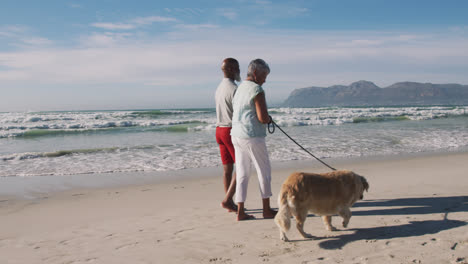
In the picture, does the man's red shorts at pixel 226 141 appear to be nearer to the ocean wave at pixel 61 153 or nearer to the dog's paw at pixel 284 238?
the dog's paw at pixel 284 238

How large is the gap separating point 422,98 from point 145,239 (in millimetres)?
86520

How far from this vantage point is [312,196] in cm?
301

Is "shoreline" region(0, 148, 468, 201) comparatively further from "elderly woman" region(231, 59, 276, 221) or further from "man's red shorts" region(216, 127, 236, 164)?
"elderly woman" region(231, 59, 276, 221)

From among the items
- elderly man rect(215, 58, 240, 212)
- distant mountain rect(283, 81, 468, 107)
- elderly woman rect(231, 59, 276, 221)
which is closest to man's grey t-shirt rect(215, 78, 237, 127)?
elderly man rect(215, 58, 240, 212)

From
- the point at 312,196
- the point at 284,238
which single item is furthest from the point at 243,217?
the point at 312,196

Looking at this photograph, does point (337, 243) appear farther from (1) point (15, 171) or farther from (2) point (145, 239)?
(1) point (15, 171)

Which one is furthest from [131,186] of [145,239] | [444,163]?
[444,163]

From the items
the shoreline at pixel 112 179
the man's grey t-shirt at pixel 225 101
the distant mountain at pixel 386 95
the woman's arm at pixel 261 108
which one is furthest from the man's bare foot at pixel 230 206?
the distant mountain at pixel 386 95

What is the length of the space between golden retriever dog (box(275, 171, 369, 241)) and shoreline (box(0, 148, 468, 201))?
3740 millimetres

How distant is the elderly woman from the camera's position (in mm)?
3404

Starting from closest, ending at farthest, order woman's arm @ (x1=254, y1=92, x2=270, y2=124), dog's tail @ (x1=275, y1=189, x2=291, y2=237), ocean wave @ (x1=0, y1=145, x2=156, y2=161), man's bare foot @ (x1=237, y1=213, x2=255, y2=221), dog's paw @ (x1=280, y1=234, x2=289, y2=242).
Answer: dog's tail @ (x1=275, y1=189, x2=291, y2=237)
dog's paw @ (x1=280, y1=234, x2=289, y2=242)
woman's arm @ (x1=254, y1=92, x2=270, y2=124)
man's bare foot @ (x1=237, y1=213, x2=255, y2=221)
ocean wave @ (x1=0, y1=145, x2=156, y2=161)

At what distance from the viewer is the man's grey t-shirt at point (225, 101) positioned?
402cm

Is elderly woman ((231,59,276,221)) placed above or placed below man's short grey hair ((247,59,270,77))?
below

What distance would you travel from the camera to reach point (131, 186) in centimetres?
624
